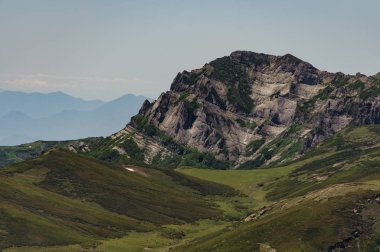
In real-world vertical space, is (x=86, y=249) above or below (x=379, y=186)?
below

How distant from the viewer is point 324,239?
15750 cm

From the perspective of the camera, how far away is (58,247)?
18175 cm

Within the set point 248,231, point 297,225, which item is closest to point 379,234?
point 297,225

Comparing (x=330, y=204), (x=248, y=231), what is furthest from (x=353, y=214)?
(x=248, y=231)

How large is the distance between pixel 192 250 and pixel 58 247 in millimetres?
45666

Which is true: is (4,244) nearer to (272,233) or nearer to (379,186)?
(272,233)

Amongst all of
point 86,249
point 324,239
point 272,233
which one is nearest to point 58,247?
point 86,249

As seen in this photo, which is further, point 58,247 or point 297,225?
point 58,247

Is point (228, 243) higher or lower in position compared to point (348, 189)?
lower

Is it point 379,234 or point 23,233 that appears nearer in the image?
point 379,234

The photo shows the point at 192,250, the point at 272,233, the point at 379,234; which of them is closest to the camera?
the point at 379,234

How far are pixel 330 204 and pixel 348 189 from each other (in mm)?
15602

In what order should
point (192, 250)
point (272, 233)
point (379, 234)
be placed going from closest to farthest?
point (379, 234) → point (272, 233) → point (192, 250)

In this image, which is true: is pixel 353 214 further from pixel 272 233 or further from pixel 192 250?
pixel 192 250
